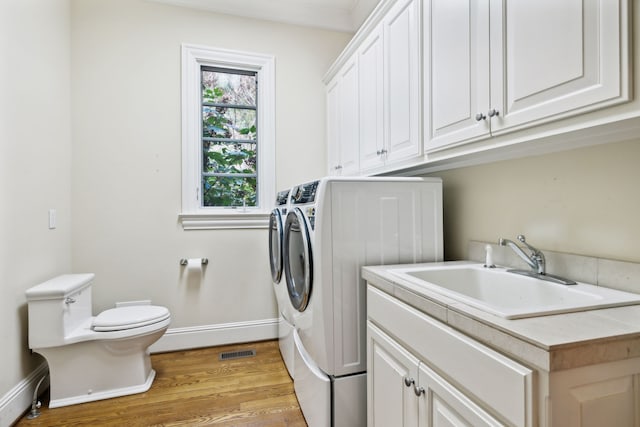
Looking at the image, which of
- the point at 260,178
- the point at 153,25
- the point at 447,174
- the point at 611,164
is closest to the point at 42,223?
the point at 260,178

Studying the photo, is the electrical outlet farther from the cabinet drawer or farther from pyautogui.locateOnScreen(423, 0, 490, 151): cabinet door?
pyautogui.locateOnScreen(423, 0, 490, 151): cabinet door

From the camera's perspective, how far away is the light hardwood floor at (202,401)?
176cm

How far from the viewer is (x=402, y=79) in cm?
165

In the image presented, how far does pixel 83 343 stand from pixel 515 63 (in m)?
2.58

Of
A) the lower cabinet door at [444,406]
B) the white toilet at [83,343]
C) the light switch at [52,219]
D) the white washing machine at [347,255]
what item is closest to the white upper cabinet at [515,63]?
the white washing machine at [347,255]

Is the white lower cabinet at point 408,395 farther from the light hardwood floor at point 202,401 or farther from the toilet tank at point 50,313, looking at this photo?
the toilet tank at point 50,313

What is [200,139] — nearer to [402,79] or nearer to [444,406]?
[402,79]

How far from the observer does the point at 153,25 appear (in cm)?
260

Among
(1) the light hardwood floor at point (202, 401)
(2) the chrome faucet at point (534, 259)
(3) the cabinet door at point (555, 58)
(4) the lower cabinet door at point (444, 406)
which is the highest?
(3) the cabinet door at point (555, 58)

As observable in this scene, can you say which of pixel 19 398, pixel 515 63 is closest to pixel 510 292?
pixel 515 63

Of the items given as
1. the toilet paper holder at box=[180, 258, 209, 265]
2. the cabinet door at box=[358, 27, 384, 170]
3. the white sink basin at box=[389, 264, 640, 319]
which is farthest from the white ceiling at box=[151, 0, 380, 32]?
the white sink basin at box=[389, 264, 640, 319]

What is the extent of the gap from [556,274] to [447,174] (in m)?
0.80

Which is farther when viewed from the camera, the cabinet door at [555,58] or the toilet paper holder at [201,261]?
the toilet paper holder at [201,261]

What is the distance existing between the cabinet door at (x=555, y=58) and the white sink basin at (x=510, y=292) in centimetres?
52
